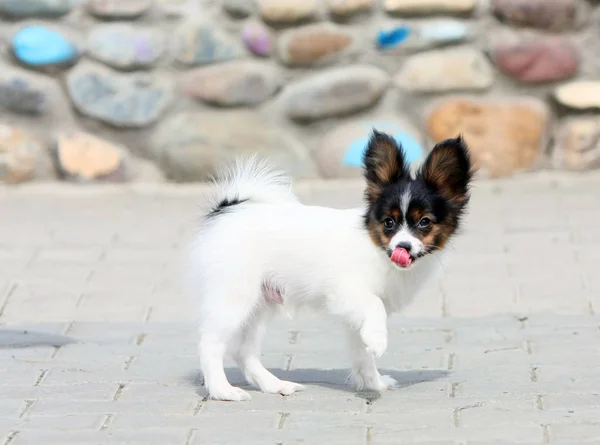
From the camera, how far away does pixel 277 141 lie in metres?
8.16

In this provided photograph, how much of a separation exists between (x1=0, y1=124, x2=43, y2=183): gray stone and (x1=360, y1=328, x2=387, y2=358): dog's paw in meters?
4.45

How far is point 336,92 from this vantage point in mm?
8086

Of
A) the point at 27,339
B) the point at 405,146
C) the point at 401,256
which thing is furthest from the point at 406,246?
the point at 405,146

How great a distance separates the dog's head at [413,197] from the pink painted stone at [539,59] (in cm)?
377

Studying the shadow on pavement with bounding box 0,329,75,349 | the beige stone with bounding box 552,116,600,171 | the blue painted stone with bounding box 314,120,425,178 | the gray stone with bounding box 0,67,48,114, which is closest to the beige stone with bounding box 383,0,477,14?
the blue painted stone with bounding box 314,120,425,178

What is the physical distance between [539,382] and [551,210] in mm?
2994

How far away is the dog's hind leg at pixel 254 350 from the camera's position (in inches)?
184

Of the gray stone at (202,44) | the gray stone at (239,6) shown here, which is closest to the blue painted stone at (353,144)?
the gray stone at (202,44)

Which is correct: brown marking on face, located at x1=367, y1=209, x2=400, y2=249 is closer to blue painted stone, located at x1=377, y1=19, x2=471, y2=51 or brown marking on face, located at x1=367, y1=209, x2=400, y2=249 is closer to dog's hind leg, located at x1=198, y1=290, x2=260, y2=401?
dog's hind leg, located at x1=198, y1=290, x2=260, y2=401

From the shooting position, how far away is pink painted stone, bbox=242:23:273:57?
26.6 feet

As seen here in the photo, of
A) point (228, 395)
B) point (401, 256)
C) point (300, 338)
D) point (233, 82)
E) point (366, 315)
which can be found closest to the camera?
point (401, 256)

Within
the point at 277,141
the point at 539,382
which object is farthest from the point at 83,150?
the point at 539,382

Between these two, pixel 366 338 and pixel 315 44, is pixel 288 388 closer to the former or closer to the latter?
pixel 366 338

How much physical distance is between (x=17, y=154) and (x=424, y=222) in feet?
14.7
